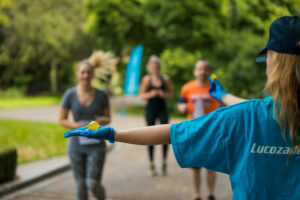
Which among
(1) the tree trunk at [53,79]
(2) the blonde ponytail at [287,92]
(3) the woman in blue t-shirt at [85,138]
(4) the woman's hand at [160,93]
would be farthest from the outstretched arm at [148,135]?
(1) the tree trunk at [53,79]

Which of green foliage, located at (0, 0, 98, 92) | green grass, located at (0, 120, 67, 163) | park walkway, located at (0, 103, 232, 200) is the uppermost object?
green foliage, located at (0, 0, 98, 92)

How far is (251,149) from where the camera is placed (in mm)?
1488

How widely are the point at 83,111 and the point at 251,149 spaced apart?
2.74m

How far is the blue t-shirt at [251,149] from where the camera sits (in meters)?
1.49

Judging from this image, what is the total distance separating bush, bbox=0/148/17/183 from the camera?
5.05 metres

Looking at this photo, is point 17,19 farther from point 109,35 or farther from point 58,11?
point 109,35

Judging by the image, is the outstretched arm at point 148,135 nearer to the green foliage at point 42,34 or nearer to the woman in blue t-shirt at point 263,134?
the woman in blue t-shirt at point 263,134

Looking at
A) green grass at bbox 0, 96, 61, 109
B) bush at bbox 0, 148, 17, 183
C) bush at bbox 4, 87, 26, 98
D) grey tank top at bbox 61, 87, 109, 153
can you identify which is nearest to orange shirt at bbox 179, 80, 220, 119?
grey tank top at bbox 61, 87, 109, 153

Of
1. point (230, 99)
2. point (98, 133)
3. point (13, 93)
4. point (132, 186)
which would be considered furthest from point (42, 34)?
→ point (98, 133)

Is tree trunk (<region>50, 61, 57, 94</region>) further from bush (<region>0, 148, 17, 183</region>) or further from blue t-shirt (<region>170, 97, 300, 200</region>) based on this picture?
blue t-shirt (<region>170, 97, 300, 200</region>)

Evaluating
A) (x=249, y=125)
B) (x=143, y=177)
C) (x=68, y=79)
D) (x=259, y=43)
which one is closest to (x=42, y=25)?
(x=68, y=79)

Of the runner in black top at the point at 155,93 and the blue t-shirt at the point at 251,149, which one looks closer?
the blue t-shirt at the point at 251,149

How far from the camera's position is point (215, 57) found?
14.9m

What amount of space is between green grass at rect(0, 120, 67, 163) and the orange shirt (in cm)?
397
